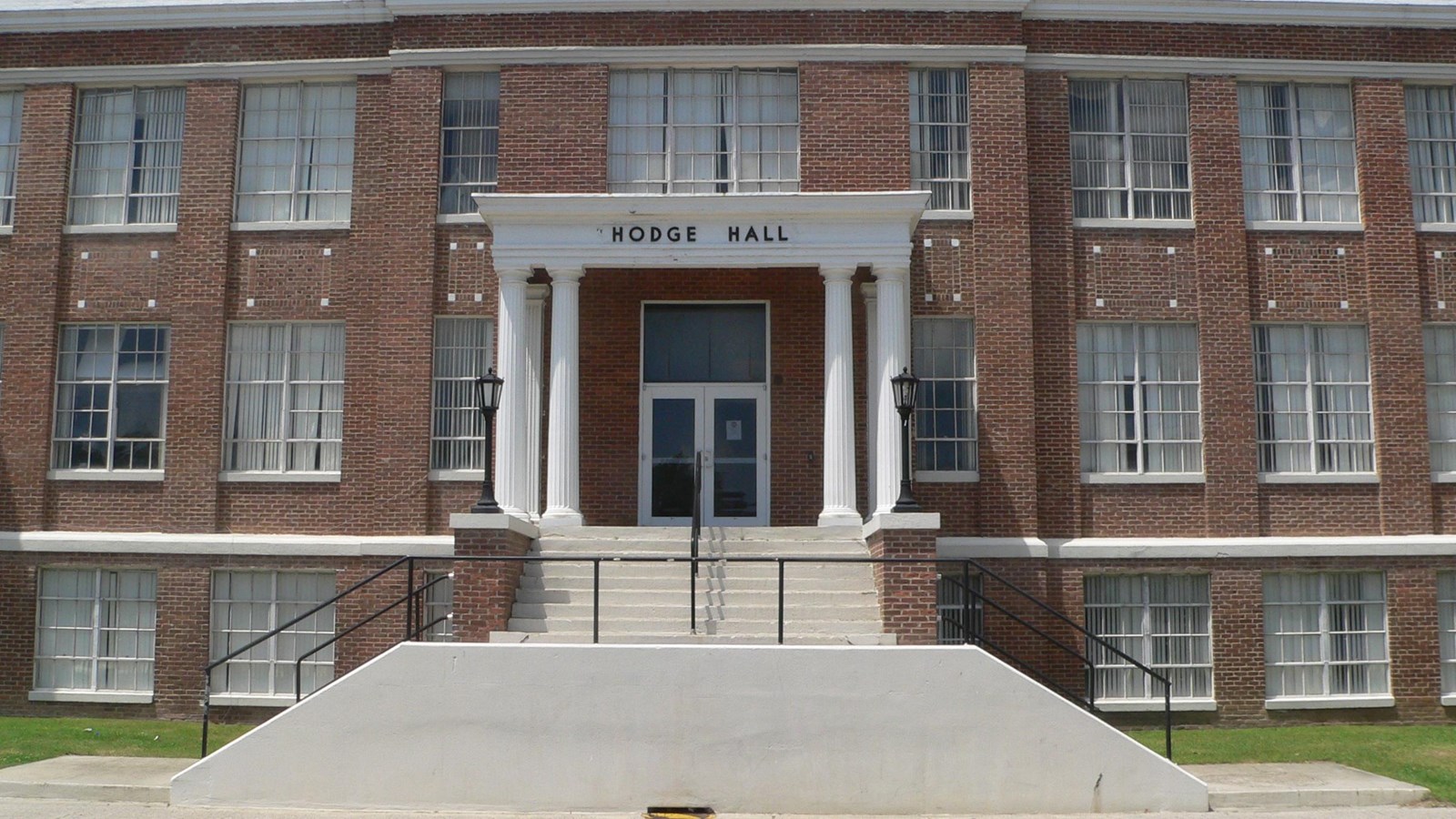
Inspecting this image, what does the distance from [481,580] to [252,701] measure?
5804 millimetres

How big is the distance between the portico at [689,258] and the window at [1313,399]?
19.6 feet

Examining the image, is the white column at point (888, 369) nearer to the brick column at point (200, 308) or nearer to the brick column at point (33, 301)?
the brick column at point (200, 308)

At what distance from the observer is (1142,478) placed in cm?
1869

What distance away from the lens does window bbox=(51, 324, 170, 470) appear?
19312mm

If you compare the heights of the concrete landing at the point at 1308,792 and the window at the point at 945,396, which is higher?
the window at the point at 945,396

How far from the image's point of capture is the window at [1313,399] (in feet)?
62.3

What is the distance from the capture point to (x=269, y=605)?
18.6m

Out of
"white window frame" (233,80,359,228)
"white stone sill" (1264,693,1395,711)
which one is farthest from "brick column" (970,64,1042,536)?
"white window frame" (233,80,359,228)

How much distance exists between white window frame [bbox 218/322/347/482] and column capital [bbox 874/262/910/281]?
314 inches

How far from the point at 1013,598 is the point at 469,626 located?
25.1 feet

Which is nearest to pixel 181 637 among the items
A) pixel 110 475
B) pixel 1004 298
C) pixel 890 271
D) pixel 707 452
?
pixel 110 475

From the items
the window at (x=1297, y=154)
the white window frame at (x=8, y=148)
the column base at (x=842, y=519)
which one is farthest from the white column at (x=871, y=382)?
the white window frame at (x=8, y=148)

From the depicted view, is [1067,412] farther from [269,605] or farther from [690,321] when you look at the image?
[269,605]

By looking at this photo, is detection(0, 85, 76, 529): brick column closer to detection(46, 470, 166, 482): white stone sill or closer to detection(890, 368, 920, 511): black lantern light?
detection(46, 470, 166, 482): white stone sill
